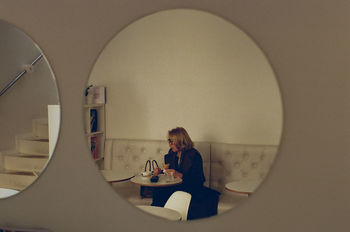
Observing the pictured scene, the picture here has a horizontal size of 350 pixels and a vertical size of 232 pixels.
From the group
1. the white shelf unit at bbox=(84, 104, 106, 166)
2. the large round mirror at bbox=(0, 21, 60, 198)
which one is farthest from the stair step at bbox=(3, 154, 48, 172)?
the white shelf unit at bbox=(84, 104, 106, 166)

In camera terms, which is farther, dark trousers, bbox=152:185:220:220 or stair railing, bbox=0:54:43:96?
stair railing, bbox=0:54:43:96

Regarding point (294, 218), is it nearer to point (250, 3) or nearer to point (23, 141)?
point (250, 3)

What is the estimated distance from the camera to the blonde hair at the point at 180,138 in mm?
1609

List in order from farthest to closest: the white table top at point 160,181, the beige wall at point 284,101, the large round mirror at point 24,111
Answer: the large round mirror at point 24,111, the white table top at point 160,181, the beige wall at point 284,101

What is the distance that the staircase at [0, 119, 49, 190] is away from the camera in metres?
1.86

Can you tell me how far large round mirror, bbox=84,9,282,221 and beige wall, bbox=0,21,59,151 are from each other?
0.30 meters

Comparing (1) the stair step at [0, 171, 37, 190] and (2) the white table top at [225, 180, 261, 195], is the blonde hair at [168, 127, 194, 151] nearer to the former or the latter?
(2) the white table top at [225, 180, 261, 195]

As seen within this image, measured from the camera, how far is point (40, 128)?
1.87m

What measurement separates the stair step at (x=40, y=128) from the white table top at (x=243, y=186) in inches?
37.1

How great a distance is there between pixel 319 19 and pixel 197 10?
0.51 m

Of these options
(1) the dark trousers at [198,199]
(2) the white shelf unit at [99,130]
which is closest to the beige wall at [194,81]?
(2) the white shelf unit at [99,130]

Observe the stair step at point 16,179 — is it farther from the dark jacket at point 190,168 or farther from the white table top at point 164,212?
the dark jacket at point 190,168

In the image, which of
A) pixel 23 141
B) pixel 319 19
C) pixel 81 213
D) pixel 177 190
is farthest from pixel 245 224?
pixel 23 141

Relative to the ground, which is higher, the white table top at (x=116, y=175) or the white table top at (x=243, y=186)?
the white table top at (x=116, y=175)
